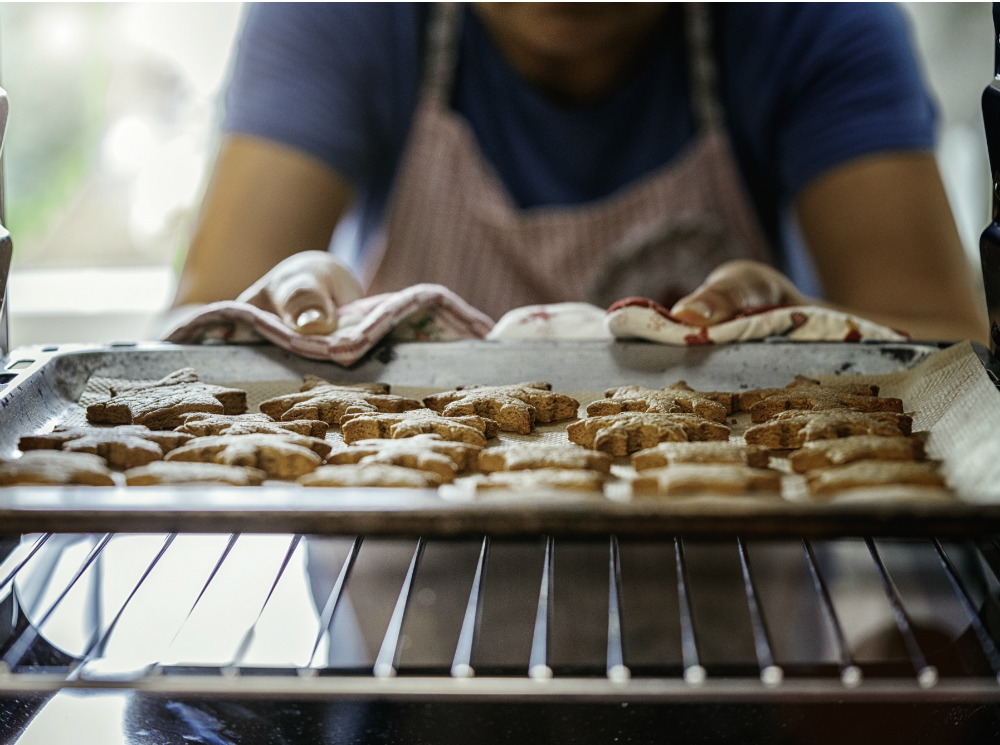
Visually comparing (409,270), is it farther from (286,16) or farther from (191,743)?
(191,743)

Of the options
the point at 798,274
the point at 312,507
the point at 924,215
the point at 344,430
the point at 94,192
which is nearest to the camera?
the point at 312,507

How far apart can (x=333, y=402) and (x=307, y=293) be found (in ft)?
0.84

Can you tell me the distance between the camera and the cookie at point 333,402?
116 centimetres

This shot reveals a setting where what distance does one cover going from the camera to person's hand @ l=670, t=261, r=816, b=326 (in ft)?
4.27

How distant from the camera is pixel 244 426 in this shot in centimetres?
107

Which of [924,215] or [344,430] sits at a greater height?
[924,215]

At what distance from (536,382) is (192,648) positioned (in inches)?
24.2

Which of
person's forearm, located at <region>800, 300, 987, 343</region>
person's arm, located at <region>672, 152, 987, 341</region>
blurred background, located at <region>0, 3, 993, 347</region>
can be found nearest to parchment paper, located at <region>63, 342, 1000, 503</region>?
person's forearm, located at <region>800, 300, 987, 343</region>

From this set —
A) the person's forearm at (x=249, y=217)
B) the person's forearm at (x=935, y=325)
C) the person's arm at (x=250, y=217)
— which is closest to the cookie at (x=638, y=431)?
the person's forearm at (x=935, y=325)

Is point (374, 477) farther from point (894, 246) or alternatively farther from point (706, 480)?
point (894, 246)

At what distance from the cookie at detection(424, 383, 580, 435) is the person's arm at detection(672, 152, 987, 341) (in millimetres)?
843

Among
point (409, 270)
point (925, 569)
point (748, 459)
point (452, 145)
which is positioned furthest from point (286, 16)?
point (925, 569)

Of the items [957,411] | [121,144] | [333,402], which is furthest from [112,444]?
[121,144]

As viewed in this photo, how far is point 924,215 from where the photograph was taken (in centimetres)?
186
